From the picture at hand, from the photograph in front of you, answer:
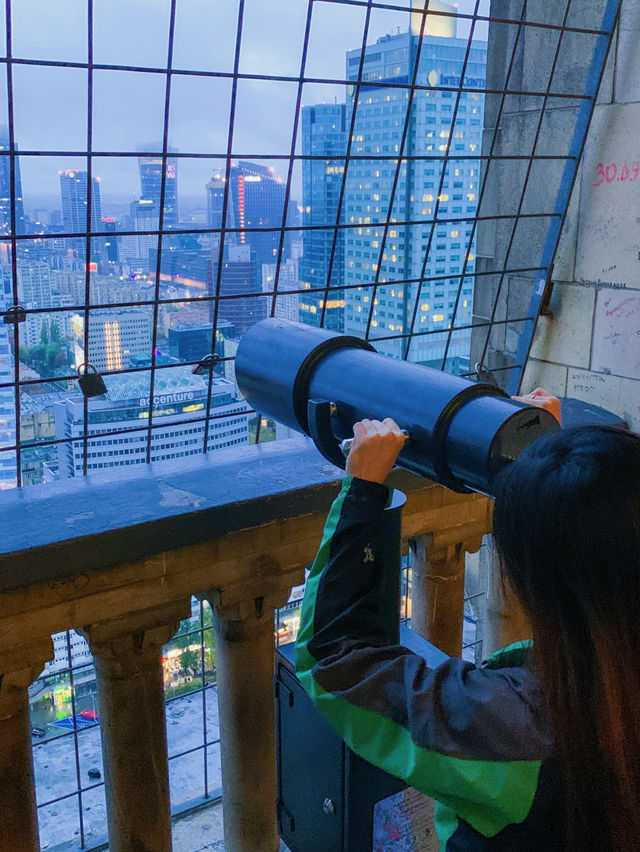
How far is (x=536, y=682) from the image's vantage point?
48.8 inches

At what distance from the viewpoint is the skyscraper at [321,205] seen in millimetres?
3529

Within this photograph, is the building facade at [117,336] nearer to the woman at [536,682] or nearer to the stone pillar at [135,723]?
the stone pillar at [135,723]

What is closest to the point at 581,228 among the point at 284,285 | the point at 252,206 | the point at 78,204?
the point at 284,285

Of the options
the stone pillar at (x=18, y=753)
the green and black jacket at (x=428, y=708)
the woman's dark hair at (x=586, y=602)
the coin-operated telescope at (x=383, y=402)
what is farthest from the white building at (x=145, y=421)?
the woman's dark hair at (x=586, y=602)

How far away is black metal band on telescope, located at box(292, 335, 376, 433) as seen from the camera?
226cm

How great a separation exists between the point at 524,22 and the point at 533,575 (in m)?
3.40

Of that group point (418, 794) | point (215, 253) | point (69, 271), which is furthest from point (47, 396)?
point (418, 794)

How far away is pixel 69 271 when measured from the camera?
310 cm

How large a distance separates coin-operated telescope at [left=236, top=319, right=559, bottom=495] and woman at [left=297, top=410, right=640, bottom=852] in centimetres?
42

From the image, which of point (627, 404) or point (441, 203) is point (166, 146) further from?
point (627, 404)

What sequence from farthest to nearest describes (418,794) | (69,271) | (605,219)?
(605,219) < (69,271) < (418,794)

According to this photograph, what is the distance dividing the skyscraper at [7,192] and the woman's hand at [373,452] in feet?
5.92

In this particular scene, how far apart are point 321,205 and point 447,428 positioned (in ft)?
6.92

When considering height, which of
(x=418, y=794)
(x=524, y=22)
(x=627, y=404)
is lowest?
(x=418, y=794)
